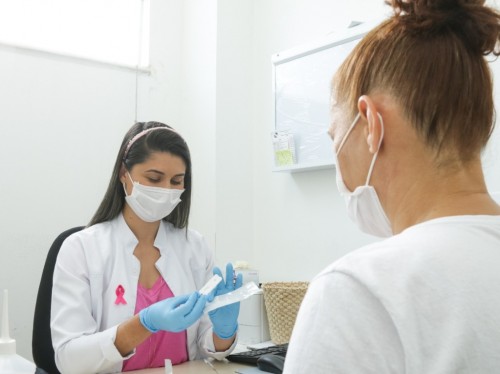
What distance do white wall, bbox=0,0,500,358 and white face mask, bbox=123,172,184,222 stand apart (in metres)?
0.71

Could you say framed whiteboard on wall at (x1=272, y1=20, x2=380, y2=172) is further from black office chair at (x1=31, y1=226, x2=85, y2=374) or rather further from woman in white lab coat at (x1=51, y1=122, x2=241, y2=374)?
black office chair at (x1=31, y1=226, x2=85, y2=374)

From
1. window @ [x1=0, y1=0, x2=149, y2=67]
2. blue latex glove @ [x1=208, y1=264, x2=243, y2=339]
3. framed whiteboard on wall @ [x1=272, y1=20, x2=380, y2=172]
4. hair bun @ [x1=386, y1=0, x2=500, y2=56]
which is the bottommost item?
blue latex glove @ [x1=208, y1=264, x2=243, y2=339]

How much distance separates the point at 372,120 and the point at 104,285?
1.21m

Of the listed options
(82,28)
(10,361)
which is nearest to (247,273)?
(10,361)

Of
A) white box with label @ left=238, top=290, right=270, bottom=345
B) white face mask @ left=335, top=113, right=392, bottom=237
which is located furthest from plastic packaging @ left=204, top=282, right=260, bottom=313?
white box with label @ left=238, top=290, right=270, bottom=345

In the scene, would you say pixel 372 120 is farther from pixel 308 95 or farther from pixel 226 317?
pixel 308 95

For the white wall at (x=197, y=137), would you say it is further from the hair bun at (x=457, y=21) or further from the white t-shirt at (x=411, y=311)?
the white t-shirt at (x=411, y=311)

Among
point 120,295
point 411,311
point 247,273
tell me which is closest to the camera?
point 411,311

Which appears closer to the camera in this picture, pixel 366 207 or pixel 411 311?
pixel 411 311

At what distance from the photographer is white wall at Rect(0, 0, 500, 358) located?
2174 millimetres

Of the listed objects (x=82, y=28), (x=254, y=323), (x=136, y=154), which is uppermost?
(x=82, y=28)

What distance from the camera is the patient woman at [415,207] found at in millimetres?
457

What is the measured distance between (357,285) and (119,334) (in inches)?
42.6

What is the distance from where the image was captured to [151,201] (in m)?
1.66
